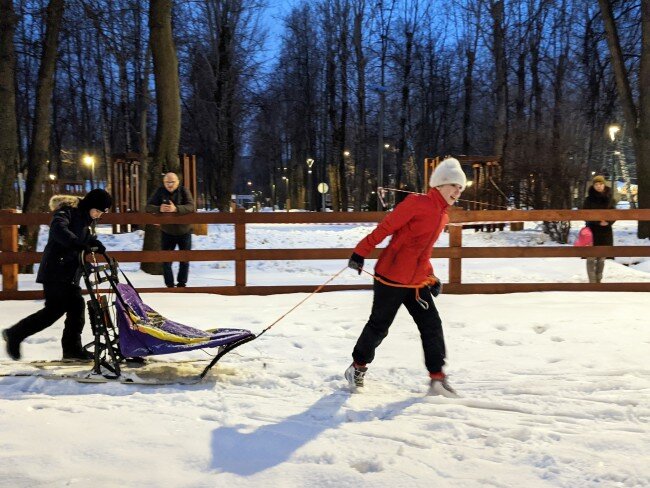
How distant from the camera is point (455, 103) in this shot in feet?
147

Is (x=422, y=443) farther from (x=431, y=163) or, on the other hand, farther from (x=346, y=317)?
(x=431, y=163)

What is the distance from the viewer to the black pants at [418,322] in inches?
185

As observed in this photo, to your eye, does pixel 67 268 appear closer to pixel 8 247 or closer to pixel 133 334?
pixel 133 334

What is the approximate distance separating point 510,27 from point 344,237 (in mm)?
16606

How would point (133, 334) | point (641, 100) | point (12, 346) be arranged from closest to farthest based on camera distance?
point (133, 334) < point (12, 346) < point (641, 100)

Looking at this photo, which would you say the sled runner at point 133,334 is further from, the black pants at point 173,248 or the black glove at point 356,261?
the black pants at point 173,248

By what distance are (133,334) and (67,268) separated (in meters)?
1.00

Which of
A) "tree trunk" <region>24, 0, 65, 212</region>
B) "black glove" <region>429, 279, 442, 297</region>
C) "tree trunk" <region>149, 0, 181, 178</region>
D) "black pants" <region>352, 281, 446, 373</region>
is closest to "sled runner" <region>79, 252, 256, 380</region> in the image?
"black pants" <region>352, 281, 446, 373</region>

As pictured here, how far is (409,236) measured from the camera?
Result: 4.54m

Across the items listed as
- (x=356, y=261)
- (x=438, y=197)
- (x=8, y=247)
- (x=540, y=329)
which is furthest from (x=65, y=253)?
(x=540, y=329)

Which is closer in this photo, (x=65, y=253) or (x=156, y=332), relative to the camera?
(x=156, y=332)

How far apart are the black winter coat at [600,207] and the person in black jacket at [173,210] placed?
5.72m

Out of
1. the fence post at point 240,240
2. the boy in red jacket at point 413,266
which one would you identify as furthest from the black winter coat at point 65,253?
the fence post at point 240,240

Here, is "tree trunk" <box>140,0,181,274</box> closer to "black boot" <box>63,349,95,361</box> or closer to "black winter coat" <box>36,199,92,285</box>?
"black boot" <box>63,349,95,361</box>
